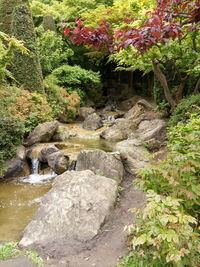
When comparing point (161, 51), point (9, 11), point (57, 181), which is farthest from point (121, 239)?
point (9, 11)

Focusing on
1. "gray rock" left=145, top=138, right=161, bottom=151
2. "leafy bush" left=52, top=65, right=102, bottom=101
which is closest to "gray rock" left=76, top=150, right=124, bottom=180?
"gray rock" left=145, top=138, right=161, bottom=151

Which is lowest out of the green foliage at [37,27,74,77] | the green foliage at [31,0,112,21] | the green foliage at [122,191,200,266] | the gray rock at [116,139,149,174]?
the gray rock at [116,139,149,174]

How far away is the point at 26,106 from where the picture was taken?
36.1ft

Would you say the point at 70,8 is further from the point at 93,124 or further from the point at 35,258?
the point at 35,258

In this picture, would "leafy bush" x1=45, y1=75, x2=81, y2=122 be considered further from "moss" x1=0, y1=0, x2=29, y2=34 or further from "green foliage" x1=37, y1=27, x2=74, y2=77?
"moss" x1=0, y1=0, x2=29, y2=34

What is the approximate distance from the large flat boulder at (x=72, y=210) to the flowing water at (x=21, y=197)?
58cm

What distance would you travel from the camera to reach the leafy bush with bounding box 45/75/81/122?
1393cm

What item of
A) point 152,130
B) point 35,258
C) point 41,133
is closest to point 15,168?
point 41,133

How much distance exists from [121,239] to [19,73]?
11.1 metres

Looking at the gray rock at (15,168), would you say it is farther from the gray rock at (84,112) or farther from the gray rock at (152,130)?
the gray rock at (84,112)

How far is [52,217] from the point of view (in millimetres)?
4477

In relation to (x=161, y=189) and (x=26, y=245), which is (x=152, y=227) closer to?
(x=161, y=189)

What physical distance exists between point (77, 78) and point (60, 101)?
152 inches

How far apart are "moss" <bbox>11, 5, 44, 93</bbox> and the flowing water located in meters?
5.10
